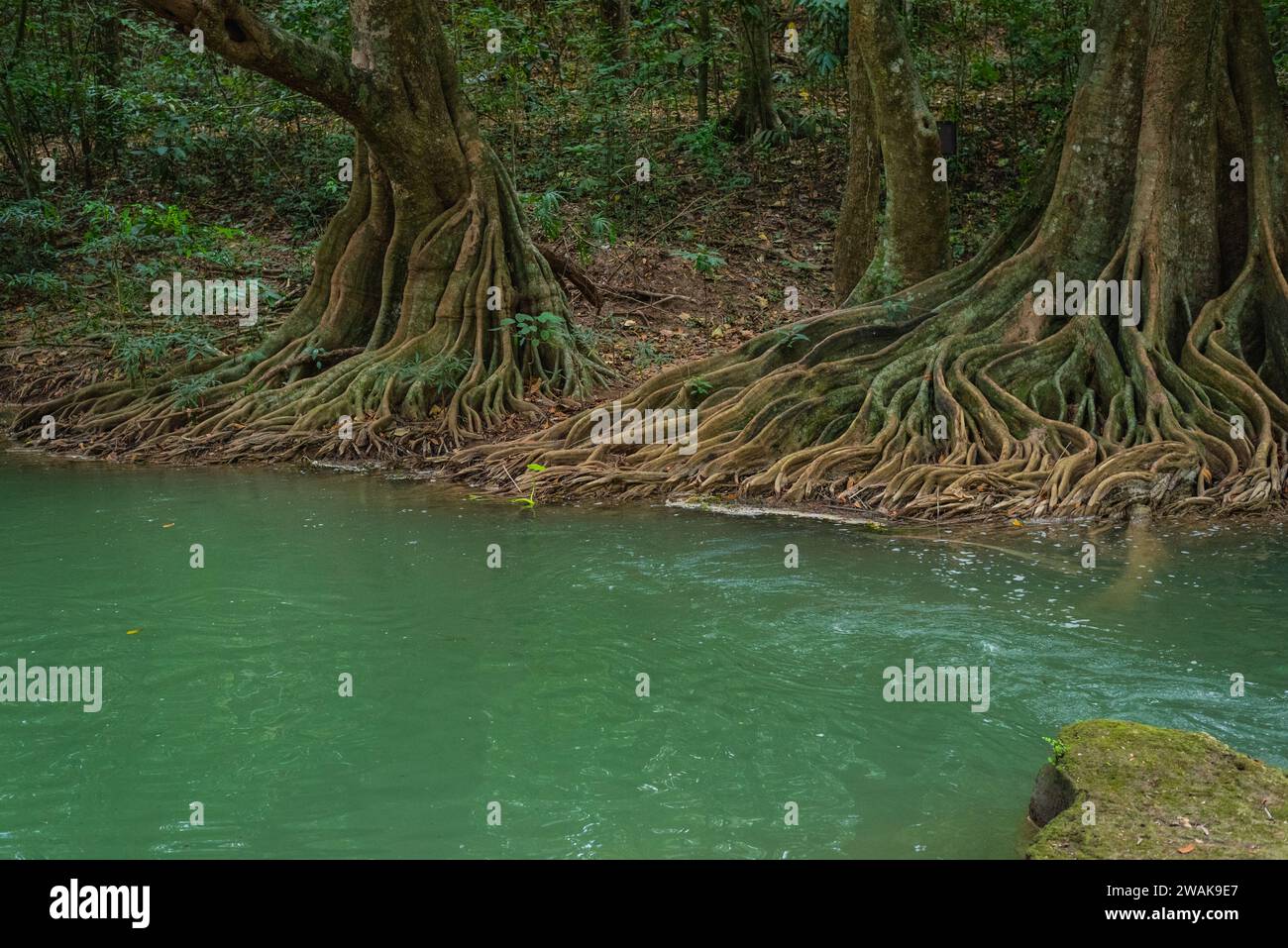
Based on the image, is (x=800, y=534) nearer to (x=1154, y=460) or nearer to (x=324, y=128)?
(x=1154, y=460)

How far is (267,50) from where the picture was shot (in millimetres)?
8820

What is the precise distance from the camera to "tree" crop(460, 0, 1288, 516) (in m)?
7.74

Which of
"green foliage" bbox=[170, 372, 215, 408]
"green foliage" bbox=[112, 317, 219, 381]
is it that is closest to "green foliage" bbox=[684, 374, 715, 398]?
"green foliage" bbox=[170, 372, 215, 408]

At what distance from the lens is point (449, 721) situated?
4.80 metres

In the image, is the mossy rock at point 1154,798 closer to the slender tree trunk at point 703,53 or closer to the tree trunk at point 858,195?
the tree trunk at point 858,195

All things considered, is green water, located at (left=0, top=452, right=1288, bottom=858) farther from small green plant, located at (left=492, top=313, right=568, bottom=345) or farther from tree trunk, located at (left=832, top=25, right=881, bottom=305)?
tree trunk, located at (left=832, top=25, right=881, bottom=305)

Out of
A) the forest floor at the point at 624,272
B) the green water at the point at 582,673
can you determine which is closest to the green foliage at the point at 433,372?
the forest floor at the point at 624,272

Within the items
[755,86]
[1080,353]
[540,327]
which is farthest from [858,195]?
[755,86]

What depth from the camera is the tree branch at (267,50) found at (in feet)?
27.7

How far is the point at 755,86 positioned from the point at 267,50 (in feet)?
25.0

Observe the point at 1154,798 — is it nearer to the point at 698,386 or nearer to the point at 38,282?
the point at 698,386

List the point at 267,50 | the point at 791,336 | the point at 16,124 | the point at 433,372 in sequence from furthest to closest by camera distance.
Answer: the point at 16,124, the point at 433,372, the point at 791,336, the point at 267,50

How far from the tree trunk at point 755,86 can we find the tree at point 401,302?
503cm
